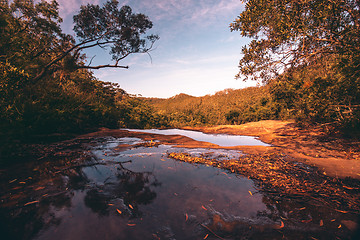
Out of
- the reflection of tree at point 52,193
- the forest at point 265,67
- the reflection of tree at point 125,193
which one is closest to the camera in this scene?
the reflection of tree at point 52,193

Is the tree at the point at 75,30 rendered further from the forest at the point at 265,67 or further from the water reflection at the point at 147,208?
the water reflection at the point at 147,208

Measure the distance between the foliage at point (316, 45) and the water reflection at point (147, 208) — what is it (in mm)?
6101

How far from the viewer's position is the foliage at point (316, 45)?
5469mm

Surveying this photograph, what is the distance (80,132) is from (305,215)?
1148cm

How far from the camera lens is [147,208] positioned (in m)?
2.40

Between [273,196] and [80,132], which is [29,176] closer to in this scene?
[273,196]

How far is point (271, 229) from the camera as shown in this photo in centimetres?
198

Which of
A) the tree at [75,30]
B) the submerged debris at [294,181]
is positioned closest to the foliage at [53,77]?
the tree at [75,30]

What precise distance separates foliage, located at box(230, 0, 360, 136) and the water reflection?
240 inches

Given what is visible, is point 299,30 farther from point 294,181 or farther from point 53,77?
point 53,77

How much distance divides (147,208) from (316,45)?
8758 millimetres

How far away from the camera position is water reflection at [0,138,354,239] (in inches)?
75.5

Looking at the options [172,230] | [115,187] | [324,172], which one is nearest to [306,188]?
[324,172]

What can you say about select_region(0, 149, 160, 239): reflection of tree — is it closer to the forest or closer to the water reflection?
the water reflection
